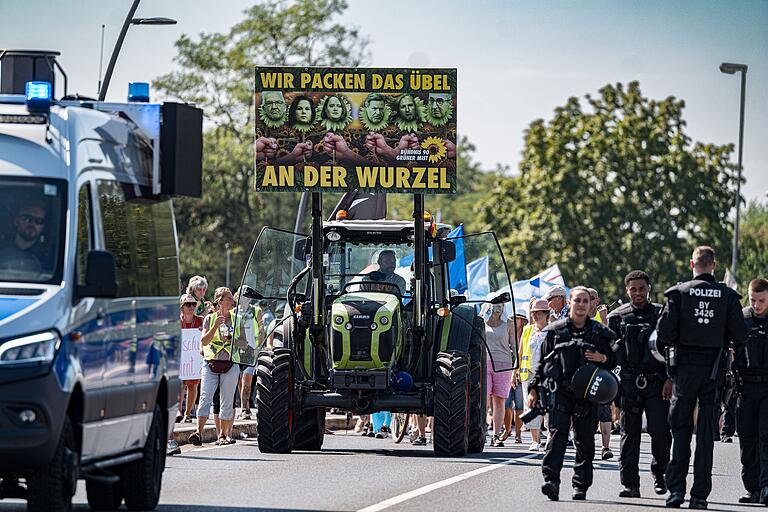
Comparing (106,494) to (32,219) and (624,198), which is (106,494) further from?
(624,198)

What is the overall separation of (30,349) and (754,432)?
279 inches

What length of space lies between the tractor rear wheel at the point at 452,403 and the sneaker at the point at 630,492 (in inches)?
160

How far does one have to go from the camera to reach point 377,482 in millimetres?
15883

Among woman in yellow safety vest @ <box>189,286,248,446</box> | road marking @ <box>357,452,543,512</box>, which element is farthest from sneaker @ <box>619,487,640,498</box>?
woman in yellow safety vest @ <box>189,286,248,446</box>

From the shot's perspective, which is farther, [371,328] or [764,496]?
[371,328]

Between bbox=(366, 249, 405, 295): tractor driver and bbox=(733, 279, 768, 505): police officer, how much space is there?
18.7 feet

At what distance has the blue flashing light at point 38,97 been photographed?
11.5 metres

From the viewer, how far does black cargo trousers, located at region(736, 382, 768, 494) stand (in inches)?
591

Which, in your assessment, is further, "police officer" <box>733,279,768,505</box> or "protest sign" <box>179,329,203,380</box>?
"protest sign" <box>179,329,203,380</box>

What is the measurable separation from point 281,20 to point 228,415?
46025 millimetres

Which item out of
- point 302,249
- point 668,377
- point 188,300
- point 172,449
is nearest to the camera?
point 668,377

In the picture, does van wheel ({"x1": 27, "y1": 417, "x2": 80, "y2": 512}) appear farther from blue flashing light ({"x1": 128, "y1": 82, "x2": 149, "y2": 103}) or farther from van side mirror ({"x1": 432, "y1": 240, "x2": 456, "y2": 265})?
van side mirror ({"x1": 432, "y1": 240, "x2": 456, "y2": 265})

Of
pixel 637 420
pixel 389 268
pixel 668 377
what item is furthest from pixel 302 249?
pixel 668 377

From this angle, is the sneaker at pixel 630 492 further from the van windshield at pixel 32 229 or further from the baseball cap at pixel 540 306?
the baseball cap at pixel 540 306
